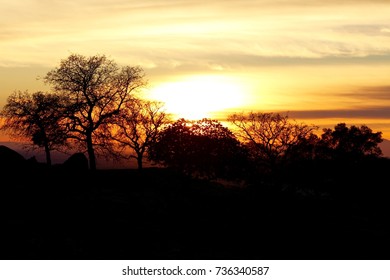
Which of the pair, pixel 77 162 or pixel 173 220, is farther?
pixel 77 162

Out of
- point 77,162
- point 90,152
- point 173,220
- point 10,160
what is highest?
point 90,152

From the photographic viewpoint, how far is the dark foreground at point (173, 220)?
44.6m

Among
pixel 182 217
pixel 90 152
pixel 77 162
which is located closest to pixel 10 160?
pixel 77 162

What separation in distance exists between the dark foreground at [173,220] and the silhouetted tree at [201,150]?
22.2 feet

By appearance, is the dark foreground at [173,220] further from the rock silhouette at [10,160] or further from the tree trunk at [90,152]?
the tree trunk at [90,152]

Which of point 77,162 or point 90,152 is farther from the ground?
point 90,152

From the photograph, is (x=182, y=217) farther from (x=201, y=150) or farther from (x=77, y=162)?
(x=201, y=150)

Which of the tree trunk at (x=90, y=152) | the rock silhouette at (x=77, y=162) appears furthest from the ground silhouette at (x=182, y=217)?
the tree trunk at (x=90, y=152)

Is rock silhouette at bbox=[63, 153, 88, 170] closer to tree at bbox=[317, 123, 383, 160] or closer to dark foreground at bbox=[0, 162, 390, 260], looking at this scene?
dark foreground at bbox=[0, 162, 390, 260]

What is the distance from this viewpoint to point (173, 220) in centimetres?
5391

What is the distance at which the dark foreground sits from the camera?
4462 cm

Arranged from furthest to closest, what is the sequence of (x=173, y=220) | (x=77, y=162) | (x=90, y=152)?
(x=90, y=152) → (x=77, y=162) → (x=173, y=220)

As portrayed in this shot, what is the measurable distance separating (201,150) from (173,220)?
35056 millimetres

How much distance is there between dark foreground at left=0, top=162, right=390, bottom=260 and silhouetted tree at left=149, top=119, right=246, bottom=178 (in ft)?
22.2
